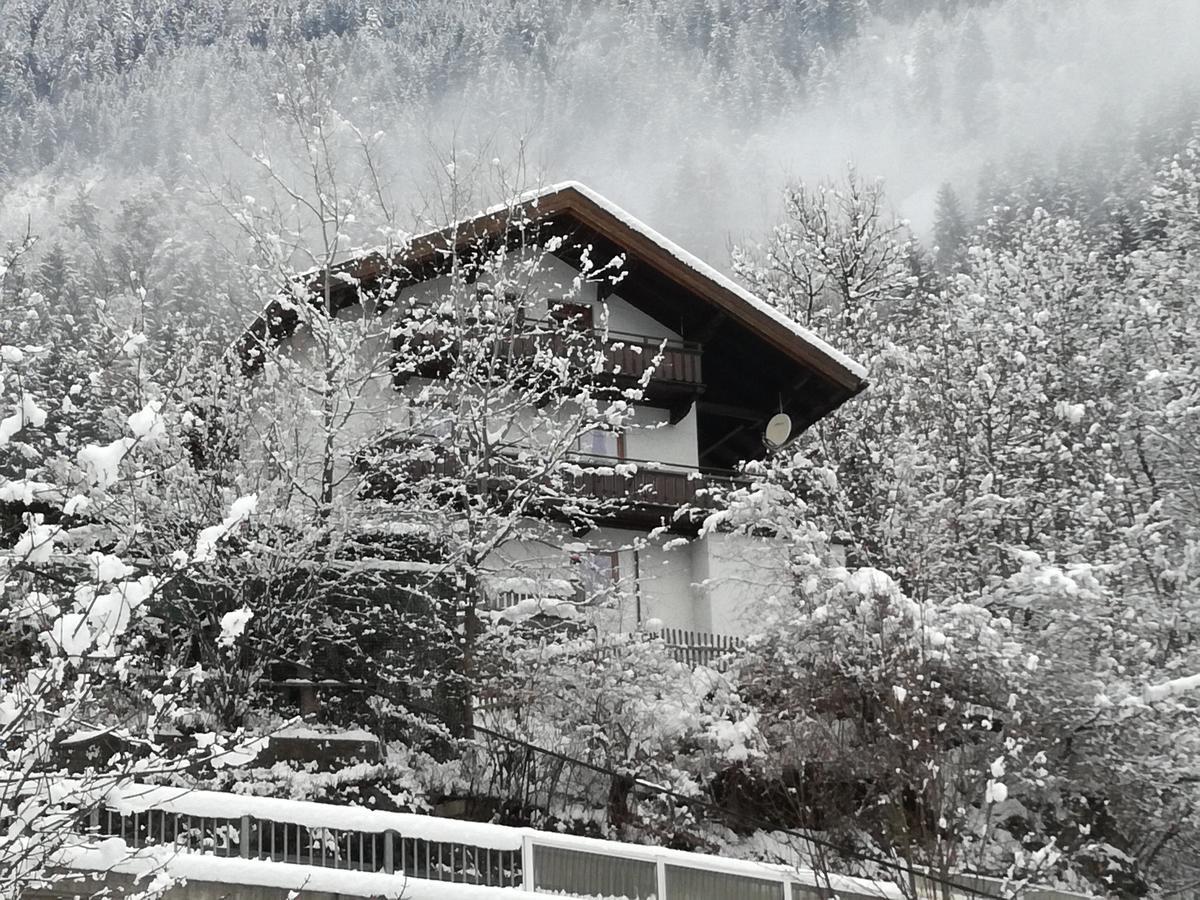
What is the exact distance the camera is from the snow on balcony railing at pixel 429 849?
1114cm

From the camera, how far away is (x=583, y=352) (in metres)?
22.0

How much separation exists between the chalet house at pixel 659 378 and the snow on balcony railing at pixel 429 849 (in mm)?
7484

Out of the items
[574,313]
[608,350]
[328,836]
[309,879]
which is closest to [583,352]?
[608,350]

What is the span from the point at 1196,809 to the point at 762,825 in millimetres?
5328

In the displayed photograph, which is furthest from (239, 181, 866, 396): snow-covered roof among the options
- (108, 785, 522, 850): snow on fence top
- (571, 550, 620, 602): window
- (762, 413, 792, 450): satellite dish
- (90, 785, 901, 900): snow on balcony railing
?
(108, 785, 522, 850): snow on fence top

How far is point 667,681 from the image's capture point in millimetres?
16906

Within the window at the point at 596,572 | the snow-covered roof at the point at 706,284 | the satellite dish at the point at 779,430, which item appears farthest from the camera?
the satellite dish at the point at 779,430

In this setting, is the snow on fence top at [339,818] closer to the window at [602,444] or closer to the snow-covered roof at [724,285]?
the window at [602,444]

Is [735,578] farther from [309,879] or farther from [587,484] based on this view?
[309,879]

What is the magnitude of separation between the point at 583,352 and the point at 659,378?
8.66 feet

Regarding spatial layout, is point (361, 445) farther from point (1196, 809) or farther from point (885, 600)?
point (1196, 809)

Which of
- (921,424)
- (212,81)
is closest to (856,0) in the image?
(212,81)

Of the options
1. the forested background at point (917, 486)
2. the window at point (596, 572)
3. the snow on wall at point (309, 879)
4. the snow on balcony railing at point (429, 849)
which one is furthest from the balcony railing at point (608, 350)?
the snow on wall at point (309, 879)

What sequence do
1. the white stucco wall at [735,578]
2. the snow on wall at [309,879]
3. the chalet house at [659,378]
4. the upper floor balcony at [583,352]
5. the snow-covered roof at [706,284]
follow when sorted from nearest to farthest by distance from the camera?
the snow on wall at [309,879]
the upper floor balcony at [583,352]
the chalet house at [659,378]
the white stucco wall at [735,578]
the snow-covered roof at [706,284]
